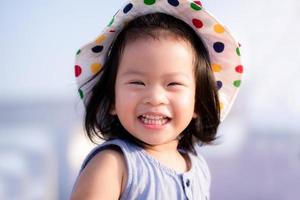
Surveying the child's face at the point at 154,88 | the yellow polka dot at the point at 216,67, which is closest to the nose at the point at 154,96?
the child's face at the point at 154,88

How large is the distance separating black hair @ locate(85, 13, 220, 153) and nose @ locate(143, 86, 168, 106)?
0.09 m

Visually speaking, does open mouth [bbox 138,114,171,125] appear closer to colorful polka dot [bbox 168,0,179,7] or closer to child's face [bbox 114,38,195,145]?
child's face [bbox 114,38,195,145]

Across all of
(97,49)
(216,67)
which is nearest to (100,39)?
(97,49)

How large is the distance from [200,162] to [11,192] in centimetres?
55

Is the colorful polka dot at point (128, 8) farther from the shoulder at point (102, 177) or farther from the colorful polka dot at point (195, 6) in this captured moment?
the shoulder at point (102, 177)

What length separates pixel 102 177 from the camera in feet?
2.59

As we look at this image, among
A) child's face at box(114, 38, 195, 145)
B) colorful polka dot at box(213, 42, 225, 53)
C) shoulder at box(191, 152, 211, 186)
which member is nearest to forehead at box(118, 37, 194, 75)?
child's face at box(114, 38, 195, 145)

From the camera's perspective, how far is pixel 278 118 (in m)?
1.50

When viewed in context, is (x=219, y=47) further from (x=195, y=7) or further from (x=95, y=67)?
(x=95, y=67)

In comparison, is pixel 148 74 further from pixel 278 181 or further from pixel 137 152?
pixel 278 181

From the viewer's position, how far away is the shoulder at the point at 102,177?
2.55ft

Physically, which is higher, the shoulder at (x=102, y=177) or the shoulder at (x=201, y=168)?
the shoulder at (x=102, y=177)

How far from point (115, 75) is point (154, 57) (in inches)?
3.7

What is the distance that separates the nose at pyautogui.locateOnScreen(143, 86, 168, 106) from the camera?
0.83 m
